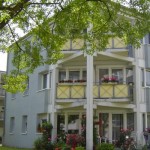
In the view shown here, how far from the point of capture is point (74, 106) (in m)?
23.8

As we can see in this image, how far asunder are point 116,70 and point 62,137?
6312 mm

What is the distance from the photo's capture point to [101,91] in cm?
2336

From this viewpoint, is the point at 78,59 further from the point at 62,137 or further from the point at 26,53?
the point at 26,53

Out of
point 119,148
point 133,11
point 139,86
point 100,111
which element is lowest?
point 119,148

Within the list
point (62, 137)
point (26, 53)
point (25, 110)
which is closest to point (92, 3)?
point (26, 53)

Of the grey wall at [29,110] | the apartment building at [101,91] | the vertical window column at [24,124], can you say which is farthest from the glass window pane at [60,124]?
the vertical window column at [24,124]

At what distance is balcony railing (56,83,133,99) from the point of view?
23156 millimetres

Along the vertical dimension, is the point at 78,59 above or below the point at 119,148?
above

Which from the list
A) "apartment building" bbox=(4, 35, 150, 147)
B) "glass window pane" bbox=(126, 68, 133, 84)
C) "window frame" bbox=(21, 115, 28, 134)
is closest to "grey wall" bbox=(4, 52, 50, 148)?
"apartment building" bbox=(4, 35, 150, 147)

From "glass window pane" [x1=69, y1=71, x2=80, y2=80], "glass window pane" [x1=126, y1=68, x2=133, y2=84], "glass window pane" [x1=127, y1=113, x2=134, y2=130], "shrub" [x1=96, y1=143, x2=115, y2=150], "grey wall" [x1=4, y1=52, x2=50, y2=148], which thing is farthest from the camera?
"grey wall" [x1=4, y1=52, x2=50, y2=148]

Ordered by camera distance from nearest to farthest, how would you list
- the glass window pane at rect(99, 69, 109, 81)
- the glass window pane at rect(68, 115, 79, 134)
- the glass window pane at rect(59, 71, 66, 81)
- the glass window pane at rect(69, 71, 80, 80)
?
the glass window pane at rect(68, 115, 79, 134) < the glass window pane at rect(99, 69, 109, 81) < the glass window pane at rect(69, 71, 80, 80) < the glass window pane at rect(59, 71, 66, 81)

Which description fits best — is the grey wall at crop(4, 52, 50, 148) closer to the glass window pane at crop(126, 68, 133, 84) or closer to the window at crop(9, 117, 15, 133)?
the window at crop(9, 117, 15, 133)

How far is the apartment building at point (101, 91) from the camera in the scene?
23125mm

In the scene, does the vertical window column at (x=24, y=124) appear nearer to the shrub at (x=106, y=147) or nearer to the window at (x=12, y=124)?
the window at (x=12, y=124)
